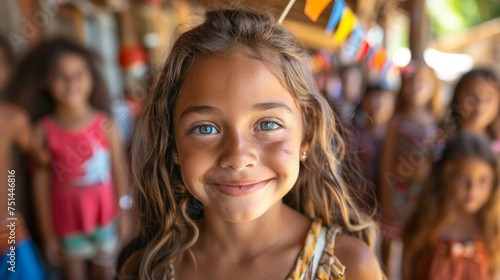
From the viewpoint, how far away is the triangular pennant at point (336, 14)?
107cm

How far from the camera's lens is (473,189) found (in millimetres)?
2084

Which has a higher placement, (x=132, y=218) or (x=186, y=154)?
(x=186, y=154)

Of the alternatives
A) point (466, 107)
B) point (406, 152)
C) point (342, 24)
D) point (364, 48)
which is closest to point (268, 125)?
point (342, 24)

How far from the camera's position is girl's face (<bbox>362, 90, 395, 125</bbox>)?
3285 mm

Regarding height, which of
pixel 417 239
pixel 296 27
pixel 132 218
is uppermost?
pixel 296 27

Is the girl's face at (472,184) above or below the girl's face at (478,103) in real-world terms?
below

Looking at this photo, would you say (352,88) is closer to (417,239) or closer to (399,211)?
(399,211)

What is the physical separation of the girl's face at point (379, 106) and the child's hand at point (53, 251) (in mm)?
1968

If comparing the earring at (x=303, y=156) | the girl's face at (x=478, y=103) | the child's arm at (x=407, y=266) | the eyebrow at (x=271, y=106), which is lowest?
the child's arm at (x=407, y=266)

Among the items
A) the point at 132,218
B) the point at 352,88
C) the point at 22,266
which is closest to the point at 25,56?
the point at 22,266

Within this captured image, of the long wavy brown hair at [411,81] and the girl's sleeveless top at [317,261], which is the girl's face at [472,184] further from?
the girl's sleeveless top at [317,261]

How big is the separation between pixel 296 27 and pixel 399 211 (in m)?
1.79

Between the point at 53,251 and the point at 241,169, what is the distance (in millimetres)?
1737

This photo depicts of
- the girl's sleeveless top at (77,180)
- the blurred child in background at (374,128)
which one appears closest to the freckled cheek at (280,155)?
the girl's sleeveless top at (77,180)
